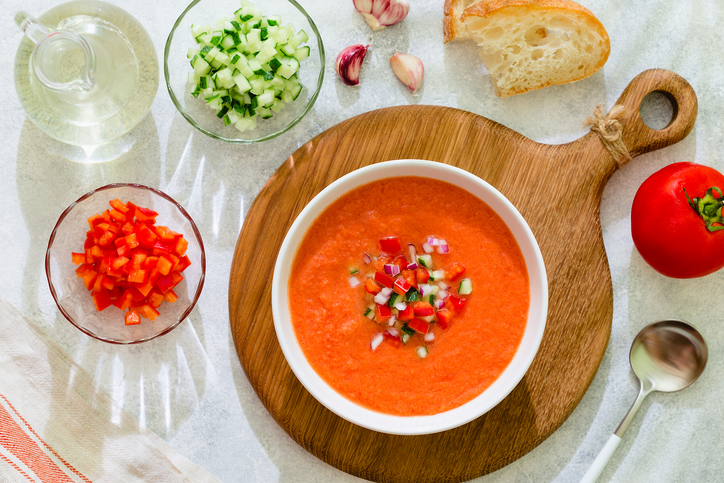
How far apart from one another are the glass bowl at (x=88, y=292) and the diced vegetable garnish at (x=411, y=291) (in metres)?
0.76

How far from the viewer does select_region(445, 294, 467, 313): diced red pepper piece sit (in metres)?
2.20

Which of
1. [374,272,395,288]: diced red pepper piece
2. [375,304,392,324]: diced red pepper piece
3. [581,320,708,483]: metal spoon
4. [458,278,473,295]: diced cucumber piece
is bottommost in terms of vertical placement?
[581,320,708,483]: metal spoon

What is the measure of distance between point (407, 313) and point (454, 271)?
0.25m

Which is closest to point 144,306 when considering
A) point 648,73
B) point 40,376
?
point 40,376

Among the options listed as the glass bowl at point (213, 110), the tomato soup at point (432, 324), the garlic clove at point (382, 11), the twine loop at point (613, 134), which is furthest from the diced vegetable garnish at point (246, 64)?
the twine loop at point (613, 134)

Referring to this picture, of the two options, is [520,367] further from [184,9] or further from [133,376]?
[184,9]

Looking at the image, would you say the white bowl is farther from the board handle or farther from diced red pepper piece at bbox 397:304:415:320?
the board handle

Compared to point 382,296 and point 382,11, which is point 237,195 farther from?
Answer: point 382,11

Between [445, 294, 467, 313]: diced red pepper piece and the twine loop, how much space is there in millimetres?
986

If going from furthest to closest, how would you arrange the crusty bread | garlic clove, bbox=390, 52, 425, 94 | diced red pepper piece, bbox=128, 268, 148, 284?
garlic clove, bbox=390, 52, 425, 94 → the crusty bread → diced red pepper piece, bbox=128, 268, 148, 284

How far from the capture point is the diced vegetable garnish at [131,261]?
231 cm

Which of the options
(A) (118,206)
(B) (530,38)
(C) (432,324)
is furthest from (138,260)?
(B) (530,38)

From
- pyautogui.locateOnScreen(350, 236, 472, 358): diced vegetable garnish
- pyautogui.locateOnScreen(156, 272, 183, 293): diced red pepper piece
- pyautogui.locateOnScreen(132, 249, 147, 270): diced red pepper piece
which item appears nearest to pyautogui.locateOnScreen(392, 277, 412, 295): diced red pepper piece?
pyautogui.locateOnScreen(350, 236, 472, 358): diced vegetable garnish

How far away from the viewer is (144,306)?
93.3 inches
